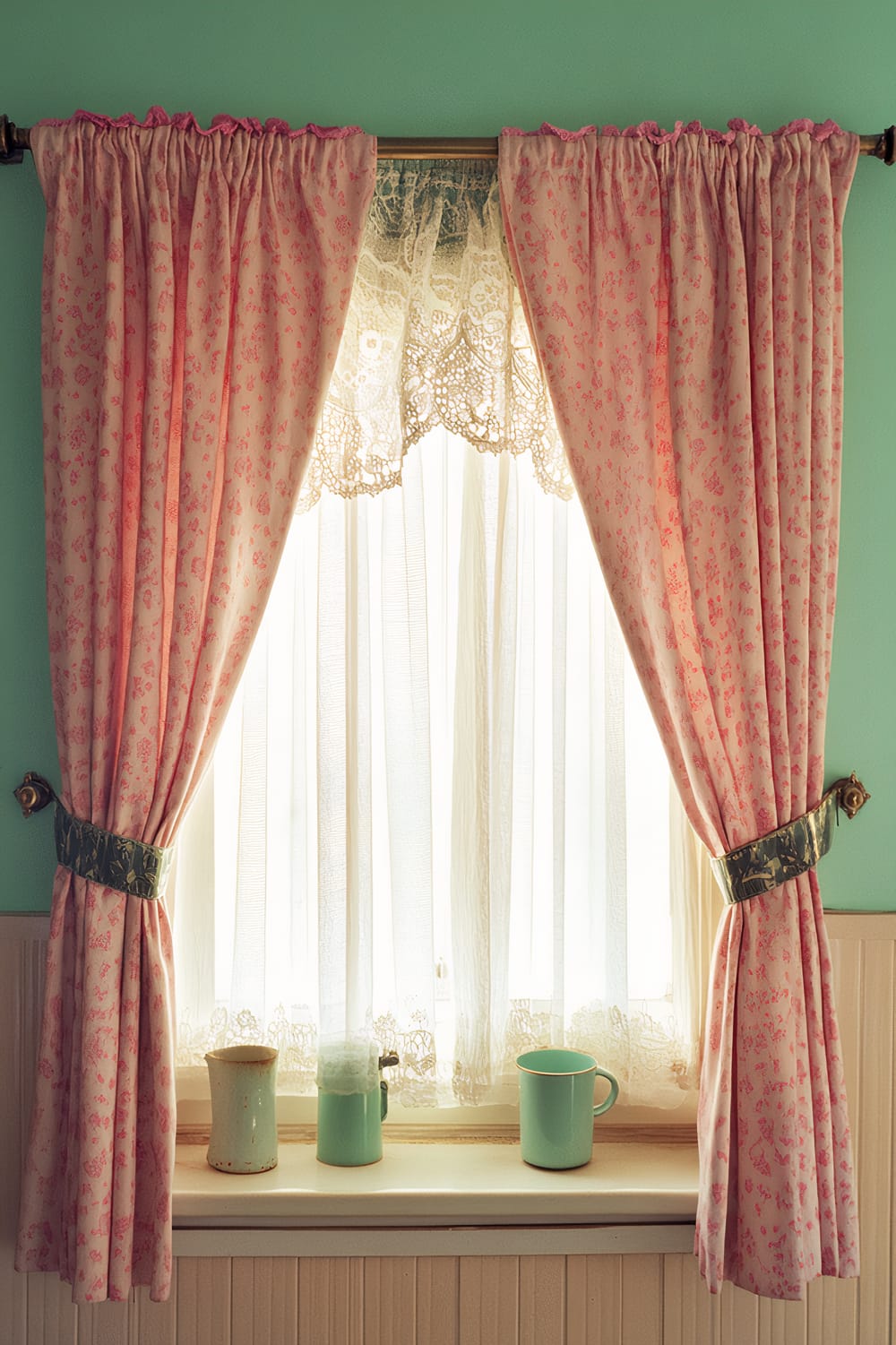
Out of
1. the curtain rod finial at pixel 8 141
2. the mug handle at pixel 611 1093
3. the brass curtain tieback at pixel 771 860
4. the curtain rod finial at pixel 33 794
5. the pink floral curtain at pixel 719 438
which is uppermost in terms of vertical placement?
the curtain rod finial at pixel 8 141

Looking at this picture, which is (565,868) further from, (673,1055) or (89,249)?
(89,249)

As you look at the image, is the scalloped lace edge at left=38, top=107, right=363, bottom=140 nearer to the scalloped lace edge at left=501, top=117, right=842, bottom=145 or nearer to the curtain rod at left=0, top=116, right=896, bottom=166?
the curtain rod at left=0, top=116, right=896, bottom=166

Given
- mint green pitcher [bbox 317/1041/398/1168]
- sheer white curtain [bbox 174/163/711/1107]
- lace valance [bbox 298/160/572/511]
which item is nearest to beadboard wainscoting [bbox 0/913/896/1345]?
mint green pitcher [bbox 317/1041/398/1168]

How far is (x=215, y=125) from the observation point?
1.63m

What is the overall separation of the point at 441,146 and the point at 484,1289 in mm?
1701

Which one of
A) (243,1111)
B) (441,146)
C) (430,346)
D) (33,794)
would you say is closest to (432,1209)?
(243,1111)

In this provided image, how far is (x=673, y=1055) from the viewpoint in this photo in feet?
5.68

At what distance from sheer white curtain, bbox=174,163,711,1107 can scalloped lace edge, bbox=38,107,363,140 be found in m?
0.11

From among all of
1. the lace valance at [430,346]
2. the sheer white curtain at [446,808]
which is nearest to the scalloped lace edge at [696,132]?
the lace valance at [430,346]

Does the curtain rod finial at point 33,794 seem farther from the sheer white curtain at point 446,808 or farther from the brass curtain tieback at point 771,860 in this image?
the brass curtain tieback at point 771,860

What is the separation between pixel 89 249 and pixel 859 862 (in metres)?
1.48

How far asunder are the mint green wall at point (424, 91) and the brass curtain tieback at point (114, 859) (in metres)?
0.14

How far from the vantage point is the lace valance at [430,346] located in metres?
1.68

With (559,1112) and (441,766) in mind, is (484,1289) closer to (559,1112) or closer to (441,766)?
(559,1112)
